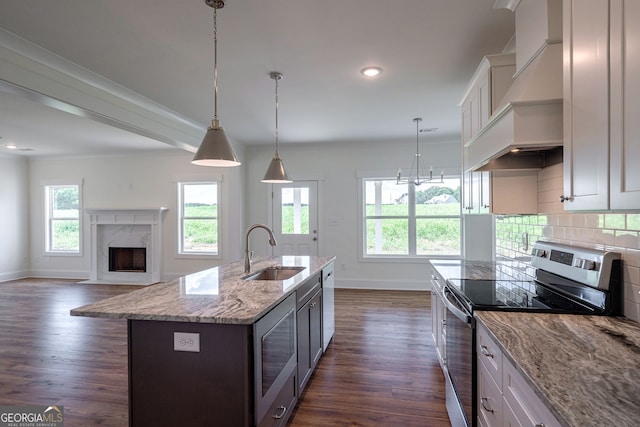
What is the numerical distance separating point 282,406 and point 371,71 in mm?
2713

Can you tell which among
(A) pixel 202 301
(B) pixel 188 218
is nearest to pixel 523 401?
(A) pixel 202 301

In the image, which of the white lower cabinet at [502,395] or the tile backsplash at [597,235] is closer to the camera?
the white lower cabinet at [502,395]

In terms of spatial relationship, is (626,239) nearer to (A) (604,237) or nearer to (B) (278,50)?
(A) (604,237)

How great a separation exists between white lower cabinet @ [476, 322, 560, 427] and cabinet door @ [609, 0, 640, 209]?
0.65 meters

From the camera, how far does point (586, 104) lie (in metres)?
1.23

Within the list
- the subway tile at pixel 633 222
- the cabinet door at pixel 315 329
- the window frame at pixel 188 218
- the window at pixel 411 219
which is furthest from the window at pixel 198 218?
the subway tile at pixel 633 222

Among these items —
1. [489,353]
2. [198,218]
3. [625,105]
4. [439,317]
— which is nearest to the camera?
[625,105]

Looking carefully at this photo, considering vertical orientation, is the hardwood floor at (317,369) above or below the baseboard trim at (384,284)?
below

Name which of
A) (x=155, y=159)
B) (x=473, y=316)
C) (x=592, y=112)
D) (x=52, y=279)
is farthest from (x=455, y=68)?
(x=52, y=279)

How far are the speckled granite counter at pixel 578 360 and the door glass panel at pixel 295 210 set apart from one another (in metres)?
4.69

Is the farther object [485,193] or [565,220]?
[485,193]

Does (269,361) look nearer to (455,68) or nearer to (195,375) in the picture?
(195,375)

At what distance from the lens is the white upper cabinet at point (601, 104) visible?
3.29ft

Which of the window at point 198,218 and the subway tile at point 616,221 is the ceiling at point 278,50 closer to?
the subway tile at point 616,221
